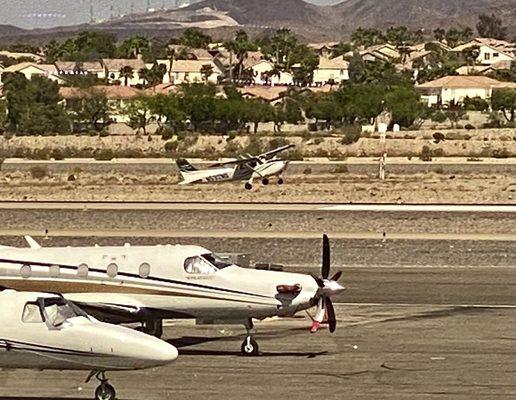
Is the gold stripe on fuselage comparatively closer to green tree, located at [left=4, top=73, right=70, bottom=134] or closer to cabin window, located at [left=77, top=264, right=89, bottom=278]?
cabin window, located at [left=77, top=264, right=89, bottom=278]

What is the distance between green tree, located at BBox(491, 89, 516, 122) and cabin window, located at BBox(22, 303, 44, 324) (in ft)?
460

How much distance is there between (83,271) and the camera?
24953 mm

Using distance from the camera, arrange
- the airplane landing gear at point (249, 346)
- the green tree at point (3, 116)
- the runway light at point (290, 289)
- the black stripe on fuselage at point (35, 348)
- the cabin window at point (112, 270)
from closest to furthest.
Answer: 1. the black stripe on fuselage at point (35, 348)
2. the runway light at point (290, 289)
3. the cabin window at point (112, 270)
4. the airplane landing gear at point (249, 346)
5. the green tree at point (3, 116)

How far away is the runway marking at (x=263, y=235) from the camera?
4341 cm

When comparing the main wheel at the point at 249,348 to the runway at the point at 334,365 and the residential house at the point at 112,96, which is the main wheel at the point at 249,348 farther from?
the residential house at the point at 112,96

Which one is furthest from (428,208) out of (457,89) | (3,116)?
(457,89)

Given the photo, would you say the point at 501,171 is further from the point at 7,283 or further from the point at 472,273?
the point at 7,283

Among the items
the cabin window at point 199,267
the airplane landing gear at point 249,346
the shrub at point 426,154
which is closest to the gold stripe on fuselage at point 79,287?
the cabin window at point 199,267

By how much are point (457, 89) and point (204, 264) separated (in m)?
163

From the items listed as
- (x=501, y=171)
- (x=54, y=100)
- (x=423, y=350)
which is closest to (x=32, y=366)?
(x=423, y=350)

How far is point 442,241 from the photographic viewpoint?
42156 millimetres

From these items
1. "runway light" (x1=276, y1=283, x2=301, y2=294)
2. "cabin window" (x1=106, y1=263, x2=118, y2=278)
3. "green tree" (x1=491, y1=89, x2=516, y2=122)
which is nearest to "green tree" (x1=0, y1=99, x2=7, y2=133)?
"green tree" (x1=491, y1=89, x2=516, y2=122)

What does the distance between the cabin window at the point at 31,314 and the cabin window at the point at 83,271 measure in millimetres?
4616

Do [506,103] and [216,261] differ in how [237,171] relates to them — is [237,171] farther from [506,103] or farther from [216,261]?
[506,103]
